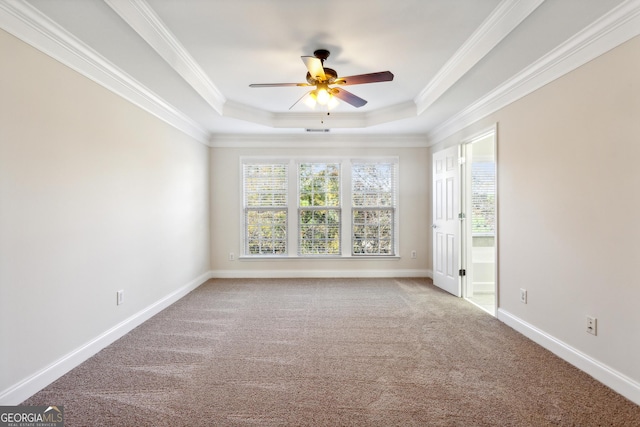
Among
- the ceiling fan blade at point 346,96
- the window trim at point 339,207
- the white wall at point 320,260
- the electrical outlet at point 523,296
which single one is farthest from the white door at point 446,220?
the ceiling fan blade at point 346,96

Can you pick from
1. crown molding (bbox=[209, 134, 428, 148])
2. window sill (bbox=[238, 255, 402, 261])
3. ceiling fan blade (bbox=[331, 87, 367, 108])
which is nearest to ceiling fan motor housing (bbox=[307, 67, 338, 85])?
ceiling fan blade (bbox=[331, 87, 367, 108])

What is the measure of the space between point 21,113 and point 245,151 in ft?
11.8

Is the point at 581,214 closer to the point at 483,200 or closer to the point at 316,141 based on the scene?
the point at 483,200

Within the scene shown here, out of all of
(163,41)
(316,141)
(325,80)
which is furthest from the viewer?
(316,141)

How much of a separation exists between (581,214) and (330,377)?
2.25 metres

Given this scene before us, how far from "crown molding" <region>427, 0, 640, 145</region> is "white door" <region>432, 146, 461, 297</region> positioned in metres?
0.98

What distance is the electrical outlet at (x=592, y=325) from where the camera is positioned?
2.31 m

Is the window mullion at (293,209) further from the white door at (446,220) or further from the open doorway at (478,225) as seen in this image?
the open doorway at (478,225)

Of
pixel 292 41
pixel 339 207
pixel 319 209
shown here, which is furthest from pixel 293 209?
pixel 292 41

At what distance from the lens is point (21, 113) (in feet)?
6.72

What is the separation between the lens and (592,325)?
2340 millimetres

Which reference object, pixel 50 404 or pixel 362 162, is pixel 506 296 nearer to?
pixel 362 162

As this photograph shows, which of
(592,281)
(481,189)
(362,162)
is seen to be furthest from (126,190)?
(481,189)

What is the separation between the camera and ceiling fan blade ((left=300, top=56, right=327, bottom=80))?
2.48 metres
